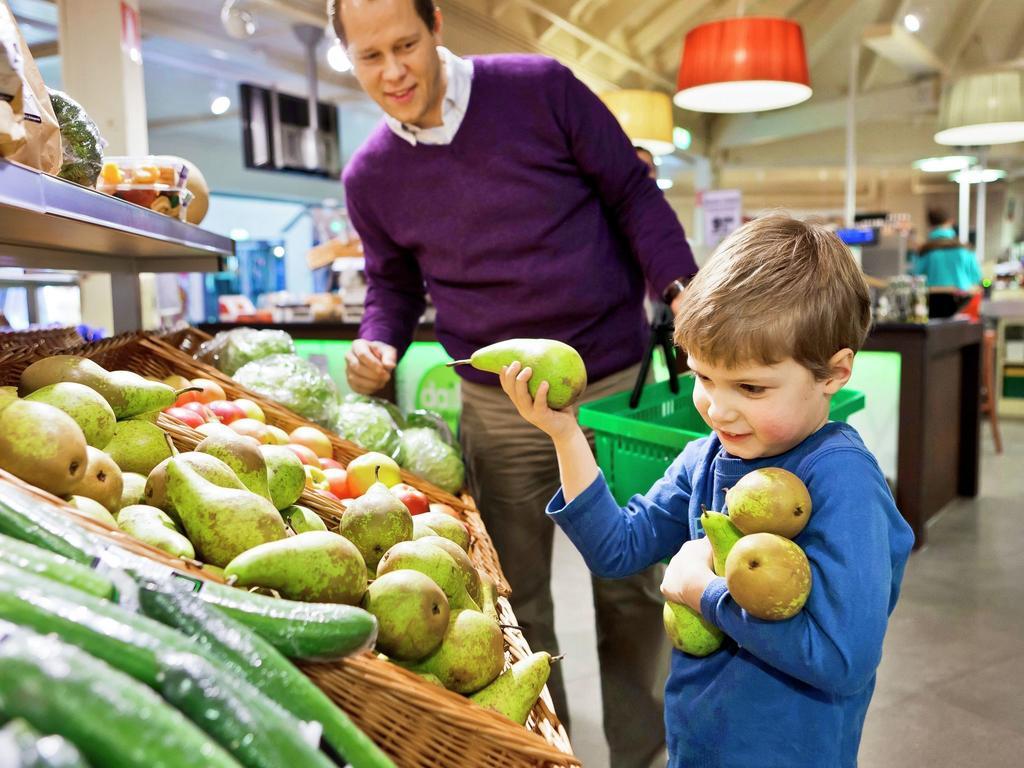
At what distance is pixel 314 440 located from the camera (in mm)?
1878

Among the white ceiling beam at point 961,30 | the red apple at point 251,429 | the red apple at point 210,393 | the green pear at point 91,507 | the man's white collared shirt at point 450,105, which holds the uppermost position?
the white ceiling beam at point 961,30

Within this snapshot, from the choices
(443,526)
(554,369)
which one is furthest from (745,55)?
(443,526)

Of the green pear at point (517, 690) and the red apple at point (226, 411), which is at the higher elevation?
the red apple at point (226, 411)

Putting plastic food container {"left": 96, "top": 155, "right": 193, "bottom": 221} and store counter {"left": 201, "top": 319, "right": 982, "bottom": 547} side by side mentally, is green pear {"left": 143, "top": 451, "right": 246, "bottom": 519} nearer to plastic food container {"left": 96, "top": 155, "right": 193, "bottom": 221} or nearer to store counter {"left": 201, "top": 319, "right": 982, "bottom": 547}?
plastic food container {"left": 96, "top": 155, "right": 193, "bottom": 221}

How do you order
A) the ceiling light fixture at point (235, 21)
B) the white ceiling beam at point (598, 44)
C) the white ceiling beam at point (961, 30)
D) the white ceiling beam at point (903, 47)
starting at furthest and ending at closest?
the white ceiling beam at point (961, 30)
the white ceiling beam at point (903, 47)
the white ceiling beam at point (598, 44)
the ceiling light fixture at point (235, 21)

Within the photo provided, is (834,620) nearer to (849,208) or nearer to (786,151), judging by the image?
(849,208)

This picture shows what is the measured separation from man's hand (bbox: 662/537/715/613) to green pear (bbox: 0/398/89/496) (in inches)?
31.7

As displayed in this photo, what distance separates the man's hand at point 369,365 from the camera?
2.06 meters

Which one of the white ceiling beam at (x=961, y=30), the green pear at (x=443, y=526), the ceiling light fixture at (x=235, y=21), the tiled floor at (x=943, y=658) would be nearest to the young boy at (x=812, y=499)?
the green pear at (x=443, y=526)

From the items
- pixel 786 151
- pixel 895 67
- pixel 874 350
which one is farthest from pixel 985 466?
pixel 786 151

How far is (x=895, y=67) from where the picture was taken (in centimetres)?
1092

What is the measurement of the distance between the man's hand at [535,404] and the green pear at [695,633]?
0.32m

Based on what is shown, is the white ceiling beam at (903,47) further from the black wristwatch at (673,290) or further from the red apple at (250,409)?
the red apple at (250,409)

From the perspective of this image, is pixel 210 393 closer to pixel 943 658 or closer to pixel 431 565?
pixel 431 565
